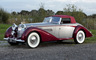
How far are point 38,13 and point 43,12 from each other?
95 cm

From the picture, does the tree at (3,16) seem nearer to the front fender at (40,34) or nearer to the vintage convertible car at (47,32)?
the vintage convertible car at (47,32)

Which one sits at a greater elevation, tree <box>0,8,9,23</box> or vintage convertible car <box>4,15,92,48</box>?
tree <box>0,8,9,23</box>

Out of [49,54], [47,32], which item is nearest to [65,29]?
[47,32]

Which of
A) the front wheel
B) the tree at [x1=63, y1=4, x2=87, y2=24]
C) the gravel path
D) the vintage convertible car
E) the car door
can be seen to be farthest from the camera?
the tree at [x1=63, y1=4, x2=87, y2=24]

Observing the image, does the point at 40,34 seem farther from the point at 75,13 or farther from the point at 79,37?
the point at 75,13

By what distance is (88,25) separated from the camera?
92.1 feet

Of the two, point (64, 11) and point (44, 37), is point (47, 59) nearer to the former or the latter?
point (44, 37)

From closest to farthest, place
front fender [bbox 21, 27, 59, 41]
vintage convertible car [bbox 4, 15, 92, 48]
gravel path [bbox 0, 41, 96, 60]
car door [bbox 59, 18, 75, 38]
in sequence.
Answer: gravel path [bbox 0, 41, 96, 60] → front fender [bbox 21, 27, 59, 41] → vintage convertible car [bbox 4, 15, 92, 48] → car door [bbox 59, 18, 75, 38]

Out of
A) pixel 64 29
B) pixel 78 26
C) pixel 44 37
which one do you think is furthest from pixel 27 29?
pixel 78 26

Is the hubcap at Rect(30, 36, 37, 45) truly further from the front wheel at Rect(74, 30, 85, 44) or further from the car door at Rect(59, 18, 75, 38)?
the front wheel at Rect(74, 30, 85, 44)

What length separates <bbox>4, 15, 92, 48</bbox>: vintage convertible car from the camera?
8133 mm

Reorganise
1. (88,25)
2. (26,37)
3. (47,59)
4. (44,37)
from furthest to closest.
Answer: (88,25) → (44,37) → (26,37) → (47,59)

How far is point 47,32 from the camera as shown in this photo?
28.7 feet

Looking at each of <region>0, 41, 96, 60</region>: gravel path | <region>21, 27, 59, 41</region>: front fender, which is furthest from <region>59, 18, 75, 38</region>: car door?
<region>0, 41, 96, 60</region>: gravel path
